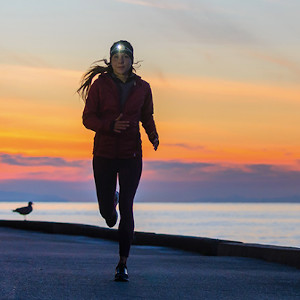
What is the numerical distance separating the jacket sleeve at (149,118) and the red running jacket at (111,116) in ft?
0.39

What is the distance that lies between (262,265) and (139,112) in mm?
3581

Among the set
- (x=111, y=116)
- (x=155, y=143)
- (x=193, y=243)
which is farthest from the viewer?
(x=193, y=243)

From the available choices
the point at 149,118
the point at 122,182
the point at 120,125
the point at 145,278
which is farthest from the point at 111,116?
the point at 145,278

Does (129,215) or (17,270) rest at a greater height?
(129,215)

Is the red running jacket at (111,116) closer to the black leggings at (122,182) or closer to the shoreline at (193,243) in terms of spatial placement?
the black leggings at (122,182)

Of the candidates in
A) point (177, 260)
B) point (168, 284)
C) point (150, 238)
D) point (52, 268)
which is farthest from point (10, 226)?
point (168, 284)

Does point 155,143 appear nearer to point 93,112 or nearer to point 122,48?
point 93,112

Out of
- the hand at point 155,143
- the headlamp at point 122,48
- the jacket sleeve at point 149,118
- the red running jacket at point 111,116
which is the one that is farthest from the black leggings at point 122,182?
the headlamp at point 122,48

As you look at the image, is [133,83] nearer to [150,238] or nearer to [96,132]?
[96,132]

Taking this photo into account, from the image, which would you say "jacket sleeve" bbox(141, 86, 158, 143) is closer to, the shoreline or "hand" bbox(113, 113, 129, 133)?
"hand" bbox(113, 113, 129, 133)

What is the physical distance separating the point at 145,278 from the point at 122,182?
102cm

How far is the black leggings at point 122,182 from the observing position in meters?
8.04

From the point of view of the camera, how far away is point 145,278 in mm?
8367

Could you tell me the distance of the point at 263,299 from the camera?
709cm
